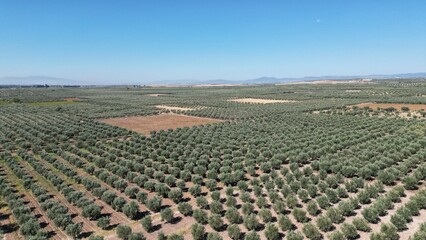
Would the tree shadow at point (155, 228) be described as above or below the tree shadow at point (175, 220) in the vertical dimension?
below

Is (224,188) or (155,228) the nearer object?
(155,228)

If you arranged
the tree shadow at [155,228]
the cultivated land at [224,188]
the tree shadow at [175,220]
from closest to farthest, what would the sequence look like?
the cultivated land at [224,188] < the tree shadow at [155,228] < the tree shadow at [175,220]

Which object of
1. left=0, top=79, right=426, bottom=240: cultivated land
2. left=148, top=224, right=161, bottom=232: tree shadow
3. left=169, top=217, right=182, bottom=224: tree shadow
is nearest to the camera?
left=0, top=79, right=426, bottom=240: cultivated land

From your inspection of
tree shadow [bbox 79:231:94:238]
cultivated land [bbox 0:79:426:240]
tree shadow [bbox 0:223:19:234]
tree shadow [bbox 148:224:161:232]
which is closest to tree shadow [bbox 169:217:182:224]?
cultivated land [bbox 0:79:426:240]

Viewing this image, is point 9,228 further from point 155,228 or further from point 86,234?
point 155,228

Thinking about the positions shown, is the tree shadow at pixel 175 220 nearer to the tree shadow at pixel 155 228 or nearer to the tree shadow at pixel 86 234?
the tree shadow at pixel 155 228

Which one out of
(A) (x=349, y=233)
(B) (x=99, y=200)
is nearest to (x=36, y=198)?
(B) (x=99, y=200)

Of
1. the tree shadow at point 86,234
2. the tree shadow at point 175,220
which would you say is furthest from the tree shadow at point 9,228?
the tree shadow at point 175,220

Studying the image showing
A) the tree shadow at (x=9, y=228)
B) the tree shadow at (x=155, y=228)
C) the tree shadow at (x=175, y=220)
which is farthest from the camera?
the tree shadow at (x=175, y=220)

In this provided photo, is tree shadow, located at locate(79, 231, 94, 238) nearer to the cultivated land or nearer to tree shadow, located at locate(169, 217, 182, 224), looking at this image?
the cultivated land

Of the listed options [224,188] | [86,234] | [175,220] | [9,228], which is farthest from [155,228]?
[9,228]

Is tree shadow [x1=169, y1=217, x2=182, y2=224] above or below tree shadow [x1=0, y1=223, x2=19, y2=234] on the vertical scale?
below
